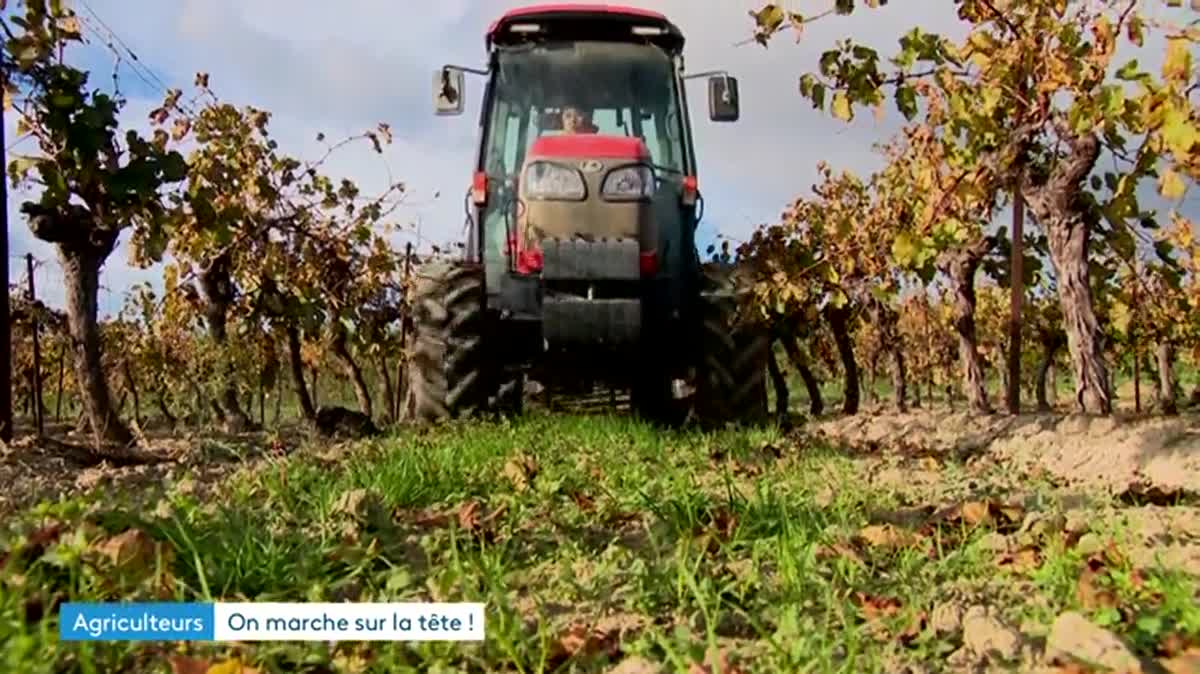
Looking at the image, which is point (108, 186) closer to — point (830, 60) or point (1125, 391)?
point (830, 60)

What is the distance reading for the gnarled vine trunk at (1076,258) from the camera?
27.1 feet

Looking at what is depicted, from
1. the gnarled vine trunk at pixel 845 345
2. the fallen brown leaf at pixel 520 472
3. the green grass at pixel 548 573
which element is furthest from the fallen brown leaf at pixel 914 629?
the gnarled vine trunk at pixel 845 345

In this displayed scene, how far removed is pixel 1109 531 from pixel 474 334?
4.66 m

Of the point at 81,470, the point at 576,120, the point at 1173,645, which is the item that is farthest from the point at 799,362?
the point at 1173,645

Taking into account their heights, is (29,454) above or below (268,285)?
below

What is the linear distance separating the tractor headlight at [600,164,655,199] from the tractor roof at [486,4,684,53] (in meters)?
1.08

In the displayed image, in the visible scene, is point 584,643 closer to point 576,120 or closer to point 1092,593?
point 1092,593

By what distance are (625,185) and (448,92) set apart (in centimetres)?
116

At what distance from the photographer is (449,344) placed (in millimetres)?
6859

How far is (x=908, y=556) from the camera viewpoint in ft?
7.89

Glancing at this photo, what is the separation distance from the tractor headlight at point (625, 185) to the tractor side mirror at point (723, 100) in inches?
24.2

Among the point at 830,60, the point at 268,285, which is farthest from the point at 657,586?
the point at 268,285

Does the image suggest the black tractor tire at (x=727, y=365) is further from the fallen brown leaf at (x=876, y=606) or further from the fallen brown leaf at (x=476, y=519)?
the fallen brown leaf at (x=876, y=606)

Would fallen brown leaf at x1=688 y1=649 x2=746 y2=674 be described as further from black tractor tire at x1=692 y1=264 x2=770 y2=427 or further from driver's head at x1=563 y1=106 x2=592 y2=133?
black tractor tire at x1=692 y1=264 x2=770 y2=427
